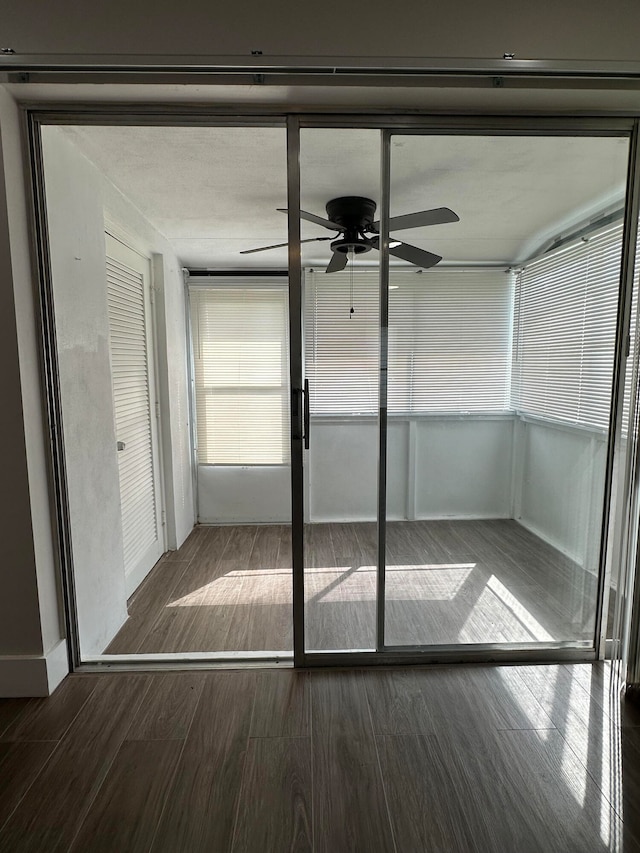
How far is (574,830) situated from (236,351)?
3.95 meters

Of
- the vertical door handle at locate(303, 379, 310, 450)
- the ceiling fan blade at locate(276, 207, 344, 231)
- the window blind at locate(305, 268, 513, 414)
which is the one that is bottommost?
the vertical door handle at locate(303, 379, 310, 450)

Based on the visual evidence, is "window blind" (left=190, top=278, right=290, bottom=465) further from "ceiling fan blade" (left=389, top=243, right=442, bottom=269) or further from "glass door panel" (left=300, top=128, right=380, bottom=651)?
"ceiling fan blade" (left=389, top=243, right=442, bottom=269)

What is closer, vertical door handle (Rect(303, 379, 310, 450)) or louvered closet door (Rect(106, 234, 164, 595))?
vertical door handle (Rect(303, 379, 310, 450))

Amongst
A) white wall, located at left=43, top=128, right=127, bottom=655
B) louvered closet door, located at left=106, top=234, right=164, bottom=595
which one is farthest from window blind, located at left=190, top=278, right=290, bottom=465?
white wall, located at left=43, top=128, right=127, bottom=655

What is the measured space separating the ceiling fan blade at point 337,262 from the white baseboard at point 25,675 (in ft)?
6.73

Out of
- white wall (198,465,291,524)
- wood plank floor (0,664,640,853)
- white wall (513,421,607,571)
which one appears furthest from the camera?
white wall (198,465,291,524)

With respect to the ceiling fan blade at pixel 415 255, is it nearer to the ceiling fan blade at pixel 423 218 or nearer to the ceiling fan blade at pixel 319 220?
the ceiling fan blade at pixel 423 218

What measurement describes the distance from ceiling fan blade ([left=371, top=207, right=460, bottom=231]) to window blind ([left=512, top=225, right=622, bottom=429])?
416 millimetres

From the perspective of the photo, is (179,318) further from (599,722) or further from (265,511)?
(599,722)

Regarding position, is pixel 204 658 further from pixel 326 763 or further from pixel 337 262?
pixel 337 262

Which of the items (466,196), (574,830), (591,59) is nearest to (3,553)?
(574,830)

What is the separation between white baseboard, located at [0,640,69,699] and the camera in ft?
6.00

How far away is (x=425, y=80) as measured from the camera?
5.35 ft

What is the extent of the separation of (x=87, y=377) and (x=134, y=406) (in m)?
0.90
